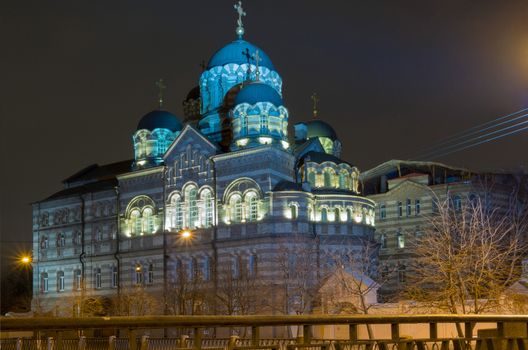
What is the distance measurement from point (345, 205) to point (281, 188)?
5110 mm

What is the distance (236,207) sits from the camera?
1738 inches

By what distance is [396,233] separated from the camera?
5228 centimetres

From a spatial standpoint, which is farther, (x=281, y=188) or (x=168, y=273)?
(x=168, y=273)

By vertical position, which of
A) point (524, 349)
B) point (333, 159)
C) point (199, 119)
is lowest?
point (524, 349)

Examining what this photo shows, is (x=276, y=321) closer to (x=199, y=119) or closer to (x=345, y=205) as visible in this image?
(x=345, y=205)

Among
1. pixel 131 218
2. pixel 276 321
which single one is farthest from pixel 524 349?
pixel 131 218

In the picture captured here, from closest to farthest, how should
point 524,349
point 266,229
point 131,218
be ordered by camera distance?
point 524,349
point 266,229
point 131,218

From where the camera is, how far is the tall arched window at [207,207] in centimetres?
4541

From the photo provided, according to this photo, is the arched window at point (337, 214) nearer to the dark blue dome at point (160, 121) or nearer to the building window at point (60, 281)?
the dark blue dome at point (160, 121)

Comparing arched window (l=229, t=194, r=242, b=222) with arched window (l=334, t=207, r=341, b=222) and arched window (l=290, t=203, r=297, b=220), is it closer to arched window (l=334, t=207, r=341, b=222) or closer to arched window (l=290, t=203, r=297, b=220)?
arched window (l=290, t=203, r=297, b=220)

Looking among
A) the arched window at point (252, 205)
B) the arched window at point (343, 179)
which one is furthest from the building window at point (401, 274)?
the arched window at point (252, 205)

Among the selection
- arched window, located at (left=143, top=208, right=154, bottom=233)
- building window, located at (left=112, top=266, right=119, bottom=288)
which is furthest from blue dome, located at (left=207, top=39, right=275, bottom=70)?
building window, located at (left=112, top=266, right=119, bottom=288)

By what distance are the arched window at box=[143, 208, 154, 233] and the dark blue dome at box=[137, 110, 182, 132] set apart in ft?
20.0

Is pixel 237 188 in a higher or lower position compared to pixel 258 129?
lower
